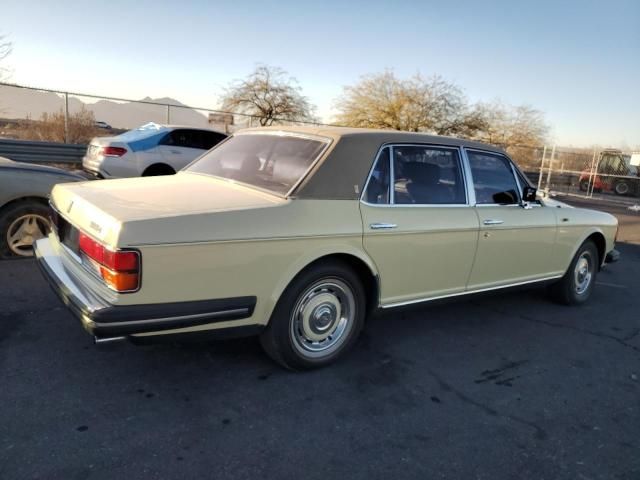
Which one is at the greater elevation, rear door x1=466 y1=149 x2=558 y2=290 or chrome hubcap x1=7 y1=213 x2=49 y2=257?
rear door x1=466 y1=149 x2=558 y2=290

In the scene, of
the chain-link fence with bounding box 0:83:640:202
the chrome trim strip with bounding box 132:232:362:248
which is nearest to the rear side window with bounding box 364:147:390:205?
the chrome trim strip with bounding box 132:232:362:248

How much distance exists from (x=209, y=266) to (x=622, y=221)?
1405 centimetres

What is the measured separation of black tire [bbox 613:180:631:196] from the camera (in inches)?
953

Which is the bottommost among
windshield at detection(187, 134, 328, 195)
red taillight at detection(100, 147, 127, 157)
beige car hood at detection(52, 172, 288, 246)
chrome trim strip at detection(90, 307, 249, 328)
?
chrome trim strip at detection(90, 307, 249, 328)

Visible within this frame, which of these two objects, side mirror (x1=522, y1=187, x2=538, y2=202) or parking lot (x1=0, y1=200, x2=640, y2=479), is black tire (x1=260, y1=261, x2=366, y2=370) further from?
side mirror (x1=522, y1=187, x2=538, y2=202)

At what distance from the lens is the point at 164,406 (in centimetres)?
286

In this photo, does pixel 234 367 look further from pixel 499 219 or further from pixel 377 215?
pixel 499 219

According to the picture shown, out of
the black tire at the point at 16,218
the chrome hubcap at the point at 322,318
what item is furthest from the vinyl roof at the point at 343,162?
the black tire at the point at 16,218

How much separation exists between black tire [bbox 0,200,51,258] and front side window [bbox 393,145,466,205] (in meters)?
3.65

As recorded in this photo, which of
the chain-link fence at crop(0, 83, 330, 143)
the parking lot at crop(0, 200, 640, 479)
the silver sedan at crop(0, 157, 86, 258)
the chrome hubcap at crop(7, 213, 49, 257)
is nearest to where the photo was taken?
the parking lot at crop(0, 200, 640, 479)

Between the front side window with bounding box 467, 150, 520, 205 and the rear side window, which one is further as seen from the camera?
the front side window with bounding box 467, 150, 520, 205

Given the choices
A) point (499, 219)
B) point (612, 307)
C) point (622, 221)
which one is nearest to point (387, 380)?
point (499, 219)

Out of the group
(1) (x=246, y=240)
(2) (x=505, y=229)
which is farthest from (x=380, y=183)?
(2) (x=505, y=229)

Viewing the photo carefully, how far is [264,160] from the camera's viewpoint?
378 cm
